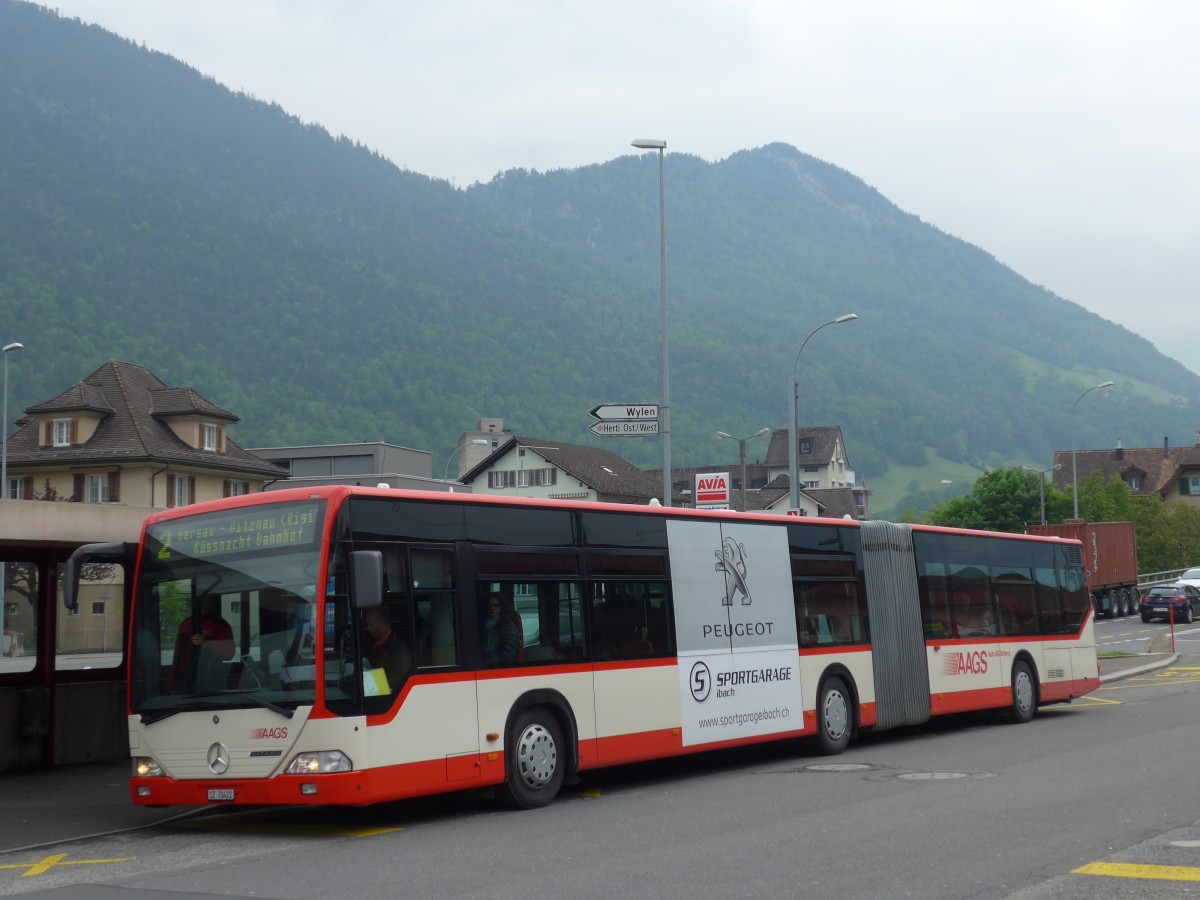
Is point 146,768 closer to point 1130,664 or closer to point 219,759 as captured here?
point 219,759

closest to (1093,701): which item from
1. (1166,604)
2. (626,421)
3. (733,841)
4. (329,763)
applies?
(626,421)

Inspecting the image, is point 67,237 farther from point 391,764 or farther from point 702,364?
point 391,764

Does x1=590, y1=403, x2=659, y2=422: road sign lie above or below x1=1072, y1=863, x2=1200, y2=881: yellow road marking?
above

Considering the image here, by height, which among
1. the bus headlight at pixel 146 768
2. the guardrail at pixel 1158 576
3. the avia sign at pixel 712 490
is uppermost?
the avia sign at pixel 712 490

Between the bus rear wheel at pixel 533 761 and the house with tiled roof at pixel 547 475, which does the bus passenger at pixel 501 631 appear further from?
the house with tiled roof at pixel 547 475

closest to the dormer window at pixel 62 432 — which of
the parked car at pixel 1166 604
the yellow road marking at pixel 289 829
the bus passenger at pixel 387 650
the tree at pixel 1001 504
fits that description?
the parked car at pixel 1166 604

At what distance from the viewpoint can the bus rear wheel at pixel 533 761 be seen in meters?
12.5

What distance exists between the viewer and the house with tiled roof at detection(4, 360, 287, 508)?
65.9m

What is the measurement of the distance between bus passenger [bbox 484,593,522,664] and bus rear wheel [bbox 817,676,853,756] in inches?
217

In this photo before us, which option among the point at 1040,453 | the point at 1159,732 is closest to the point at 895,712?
the point at 1159,732

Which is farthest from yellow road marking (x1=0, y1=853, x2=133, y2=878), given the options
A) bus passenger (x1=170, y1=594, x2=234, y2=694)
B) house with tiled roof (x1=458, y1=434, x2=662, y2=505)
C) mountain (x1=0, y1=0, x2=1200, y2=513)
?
mountain (x1=0, y1=0, x2=1200, y2=513)

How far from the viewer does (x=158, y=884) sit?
364 inches

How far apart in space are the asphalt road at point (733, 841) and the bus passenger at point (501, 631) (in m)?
1.36

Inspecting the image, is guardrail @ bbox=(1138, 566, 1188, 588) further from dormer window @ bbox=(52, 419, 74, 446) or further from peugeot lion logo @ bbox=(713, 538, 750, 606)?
peugeot lion logo @ bbox=(713, 538, 750, 606)
